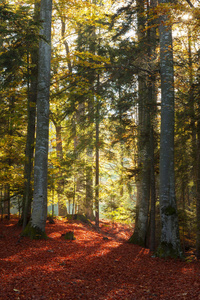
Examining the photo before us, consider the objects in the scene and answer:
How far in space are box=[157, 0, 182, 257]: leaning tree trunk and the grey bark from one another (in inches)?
153

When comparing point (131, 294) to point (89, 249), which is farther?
point (89, 249)

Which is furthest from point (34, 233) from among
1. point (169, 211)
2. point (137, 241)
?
point (137, 241)

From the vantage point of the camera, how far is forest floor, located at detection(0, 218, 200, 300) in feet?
12.2

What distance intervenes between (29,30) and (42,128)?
3.13 metres

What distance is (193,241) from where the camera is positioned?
12.4 m

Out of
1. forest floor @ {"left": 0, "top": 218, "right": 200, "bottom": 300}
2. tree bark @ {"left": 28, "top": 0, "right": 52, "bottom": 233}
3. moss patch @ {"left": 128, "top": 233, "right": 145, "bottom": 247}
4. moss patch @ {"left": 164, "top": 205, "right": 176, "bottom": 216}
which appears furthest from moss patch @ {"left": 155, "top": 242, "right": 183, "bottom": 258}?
tree bark @ {"left": 28, "top": 0, "right": 52, "bottom": 233}

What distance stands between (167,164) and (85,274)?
4.03 metres

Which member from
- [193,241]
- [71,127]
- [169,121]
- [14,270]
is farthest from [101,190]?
[14,270]

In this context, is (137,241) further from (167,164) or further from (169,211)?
(167,164)

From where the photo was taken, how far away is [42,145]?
822 centimetres

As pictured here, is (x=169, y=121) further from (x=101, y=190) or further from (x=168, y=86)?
(x=101, y=190)

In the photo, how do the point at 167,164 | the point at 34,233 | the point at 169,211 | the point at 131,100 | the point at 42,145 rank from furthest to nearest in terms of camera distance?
the point at 131,100 → the point at 42,145 → the point at 34,233 → the point at 167,164 → the point at 169,211

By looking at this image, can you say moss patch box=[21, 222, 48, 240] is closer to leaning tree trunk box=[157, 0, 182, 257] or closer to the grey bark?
the grey bark

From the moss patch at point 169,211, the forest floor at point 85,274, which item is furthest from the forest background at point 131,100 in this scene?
the forest floor at point 85,274
